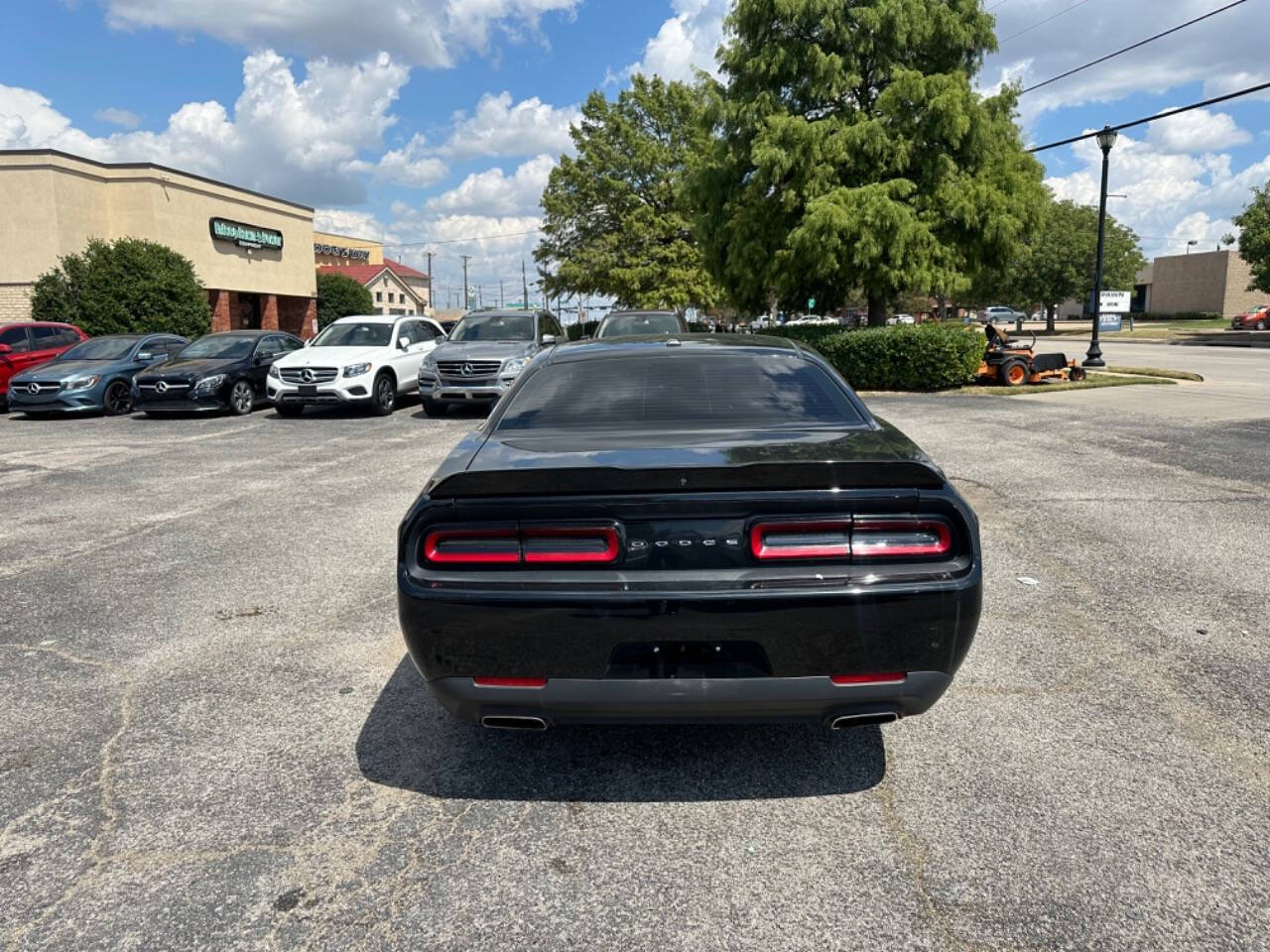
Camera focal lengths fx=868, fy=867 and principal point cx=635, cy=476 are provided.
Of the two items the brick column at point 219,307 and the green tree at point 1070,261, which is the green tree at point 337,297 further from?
the green tree at point 1070,261

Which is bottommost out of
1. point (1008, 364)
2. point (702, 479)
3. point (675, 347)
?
point (1008, 364)

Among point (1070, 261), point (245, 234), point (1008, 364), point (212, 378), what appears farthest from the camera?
point (1070, 261)

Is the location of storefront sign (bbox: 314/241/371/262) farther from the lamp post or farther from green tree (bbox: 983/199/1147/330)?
the lamp post

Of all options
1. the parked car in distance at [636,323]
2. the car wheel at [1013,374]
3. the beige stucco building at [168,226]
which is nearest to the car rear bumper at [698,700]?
the parked car in distance at [636,323]

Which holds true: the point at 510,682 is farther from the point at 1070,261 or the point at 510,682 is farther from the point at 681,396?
the point at 1070,261

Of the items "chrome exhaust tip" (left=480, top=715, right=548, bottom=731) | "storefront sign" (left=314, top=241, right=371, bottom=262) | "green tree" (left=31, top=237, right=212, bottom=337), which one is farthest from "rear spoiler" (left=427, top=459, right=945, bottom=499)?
"storefront sign" (left=314, top=241, right=371, bottom=262)

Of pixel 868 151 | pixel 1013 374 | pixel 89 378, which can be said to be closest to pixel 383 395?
pixel 89 378

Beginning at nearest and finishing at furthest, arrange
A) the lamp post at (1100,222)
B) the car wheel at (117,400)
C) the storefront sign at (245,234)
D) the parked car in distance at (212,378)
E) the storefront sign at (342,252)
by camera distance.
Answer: the parked car in distance at (212,378) < the car wheel at (117,400) < the lamp post at (1100,222) < the storefront sign at (245,234) < the storefront sign at (342,252)

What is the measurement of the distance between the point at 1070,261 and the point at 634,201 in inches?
1431

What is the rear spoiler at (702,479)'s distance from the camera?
2695 mm

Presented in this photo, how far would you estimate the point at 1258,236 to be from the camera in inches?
1684

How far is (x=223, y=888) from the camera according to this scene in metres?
2.53

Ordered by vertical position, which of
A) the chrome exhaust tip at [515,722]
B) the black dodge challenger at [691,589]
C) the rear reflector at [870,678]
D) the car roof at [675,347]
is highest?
the car roof at [675,347]

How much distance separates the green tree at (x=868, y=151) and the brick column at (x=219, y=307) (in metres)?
21.7
